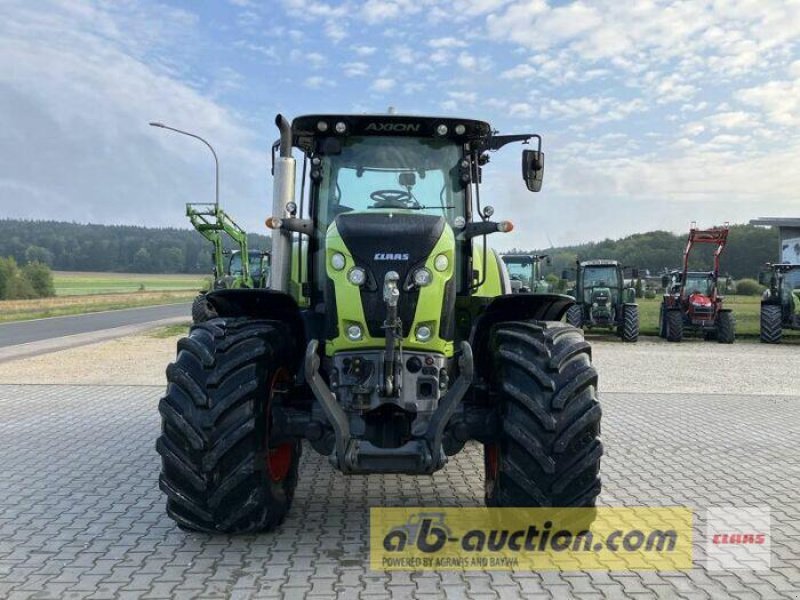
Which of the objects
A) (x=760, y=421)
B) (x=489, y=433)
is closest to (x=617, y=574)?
(x=489, y=433)

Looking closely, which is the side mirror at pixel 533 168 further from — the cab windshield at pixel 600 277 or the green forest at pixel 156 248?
the green forest at pixel 156 248

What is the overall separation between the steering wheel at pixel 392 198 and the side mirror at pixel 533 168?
2.84 feet

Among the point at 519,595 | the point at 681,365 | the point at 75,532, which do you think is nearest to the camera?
the point at 519,595

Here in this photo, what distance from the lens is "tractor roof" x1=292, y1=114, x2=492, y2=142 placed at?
5.34 metres

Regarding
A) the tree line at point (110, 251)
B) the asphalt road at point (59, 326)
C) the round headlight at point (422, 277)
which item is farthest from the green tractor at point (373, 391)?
the tree line at point (110, 251)

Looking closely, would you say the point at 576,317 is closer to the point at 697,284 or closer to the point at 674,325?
the point at 674,325

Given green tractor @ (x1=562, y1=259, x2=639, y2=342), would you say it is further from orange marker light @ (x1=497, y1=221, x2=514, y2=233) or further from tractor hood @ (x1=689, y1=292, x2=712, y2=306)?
orange marker light @ (x1=497, y1=221, x2=514, y2=233)

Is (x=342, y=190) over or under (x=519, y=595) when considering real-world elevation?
over

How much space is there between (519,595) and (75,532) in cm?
297

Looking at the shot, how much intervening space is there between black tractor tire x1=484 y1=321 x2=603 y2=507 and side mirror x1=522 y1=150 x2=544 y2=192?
142 cm

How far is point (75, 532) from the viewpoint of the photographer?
16.0 feet

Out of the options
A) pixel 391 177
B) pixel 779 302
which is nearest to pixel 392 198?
pixel 391 177

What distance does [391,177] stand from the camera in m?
5.52

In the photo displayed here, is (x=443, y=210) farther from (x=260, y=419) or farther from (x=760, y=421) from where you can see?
(x=760, y=421)
